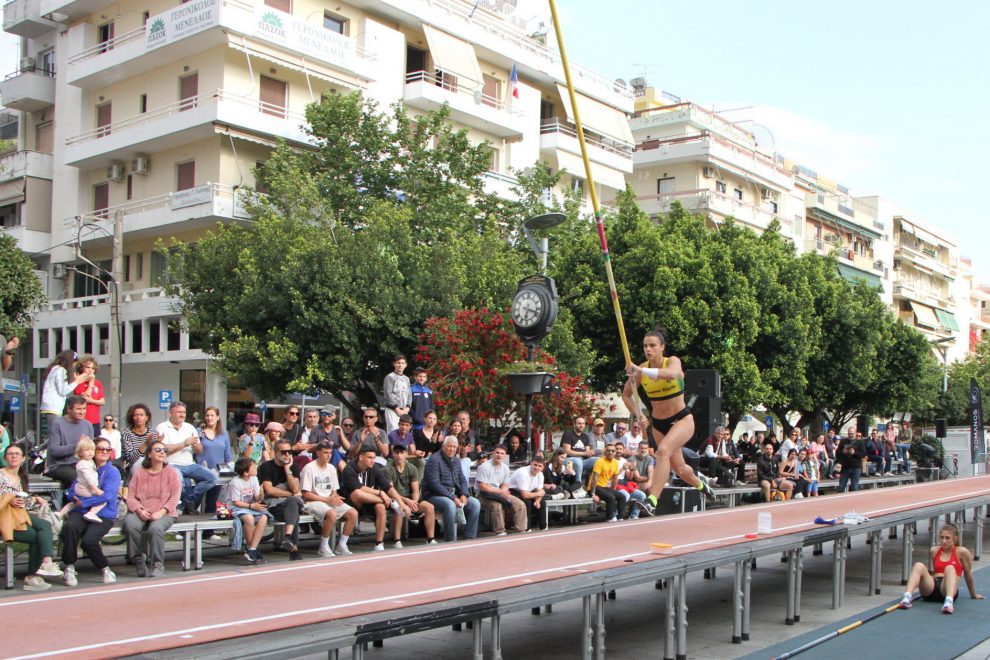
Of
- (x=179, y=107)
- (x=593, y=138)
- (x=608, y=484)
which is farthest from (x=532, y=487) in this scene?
(x=593, y=138)

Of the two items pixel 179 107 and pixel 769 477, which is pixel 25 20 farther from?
pixel 769 477

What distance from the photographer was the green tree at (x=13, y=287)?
97.1 feet

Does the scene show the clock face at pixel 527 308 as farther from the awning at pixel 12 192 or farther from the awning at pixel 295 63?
the awning at pixel 12 192

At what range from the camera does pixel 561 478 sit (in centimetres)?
1770

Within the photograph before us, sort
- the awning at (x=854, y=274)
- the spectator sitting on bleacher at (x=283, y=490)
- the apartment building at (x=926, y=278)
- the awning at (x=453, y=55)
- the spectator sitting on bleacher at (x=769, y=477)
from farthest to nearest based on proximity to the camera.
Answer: the apartment building at (x=926, y=278) → the awning at (x=854, y=274) → the awning at (x=453, y=55) → the spectator sitting on bleacher at (x=769, y=477) → the spectator sitting on bleacher at (x=283, y=490)

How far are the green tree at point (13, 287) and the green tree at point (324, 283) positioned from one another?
16.3 feet

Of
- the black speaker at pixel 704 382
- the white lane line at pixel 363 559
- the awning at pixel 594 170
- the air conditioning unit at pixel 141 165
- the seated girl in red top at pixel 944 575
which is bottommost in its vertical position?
the seated girl in red top at pixel 944 575

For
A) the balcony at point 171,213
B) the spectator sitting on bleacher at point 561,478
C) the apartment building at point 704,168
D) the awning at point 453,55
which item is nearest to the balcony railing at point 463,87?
the awning at point 453,55

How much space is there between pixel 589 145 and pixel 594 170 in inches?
45.6

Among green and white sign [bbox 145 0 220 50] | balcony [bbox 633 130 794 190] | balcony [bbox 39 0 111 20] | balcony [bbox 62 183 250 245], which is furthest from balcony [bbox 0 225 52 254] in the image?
balcony [bbox 633 130 794 190]

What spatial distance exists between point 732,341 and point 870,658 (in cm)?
2178

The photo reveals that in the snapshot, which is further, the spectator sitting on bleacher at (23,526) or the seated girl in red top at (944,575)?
the seated girl in red top at (944,575)

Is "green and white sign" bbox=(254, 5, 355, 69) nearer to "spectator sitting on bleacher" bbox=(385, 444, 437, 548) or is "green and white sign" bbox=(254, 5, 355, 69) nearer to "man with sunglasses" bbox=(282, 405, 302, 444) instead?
"man with sunglasses" bbox=(282, 405, 302, 444)

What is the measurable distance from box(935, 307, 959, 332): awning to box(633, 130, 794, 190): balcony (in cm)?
2903
